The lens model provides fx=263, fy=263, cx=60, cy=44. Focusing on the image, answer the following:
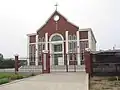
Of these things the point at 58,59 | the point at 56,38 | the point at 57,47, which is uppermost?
the point at 56,38

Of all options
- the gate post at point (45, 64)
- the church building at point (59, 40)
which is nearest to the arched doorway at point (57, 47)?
the church building at point (59, 40)

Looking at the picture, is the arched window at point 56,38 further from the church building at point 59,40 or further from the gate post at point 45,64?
the gate post at point 45,64

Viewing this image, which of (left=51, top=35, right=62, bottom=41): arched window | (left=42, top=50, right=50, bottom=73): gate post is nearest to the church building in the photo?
(left=51, top=35, right=62, bottom=41): arched window

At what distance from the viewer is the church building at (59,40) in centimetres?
4109

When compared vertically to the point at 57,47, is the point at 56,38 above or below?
above

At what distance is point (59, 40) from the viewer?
4369cm

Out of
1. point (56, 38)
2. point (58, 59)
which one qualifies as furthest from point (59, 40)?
point (58, 59)

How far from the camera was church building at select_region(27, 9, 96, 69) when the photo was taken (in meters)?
41.1

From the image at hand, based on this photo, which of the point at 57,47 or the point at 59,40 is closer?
the point at 59,40

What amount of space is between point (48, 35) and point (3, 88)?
31253mm

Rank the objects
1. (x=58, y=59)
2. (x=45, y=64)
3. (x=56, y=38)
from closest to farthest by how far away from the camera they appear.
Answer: (x=45, y=64) < (x=58, y=59) < (x=56, y=38)

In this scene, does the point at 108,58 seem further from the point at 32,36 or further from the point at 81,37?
the point at 32,36

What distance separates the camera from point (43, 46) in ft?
145

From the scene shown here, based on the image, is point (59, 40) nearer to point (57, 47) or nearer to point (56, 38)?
point (56, 38)
